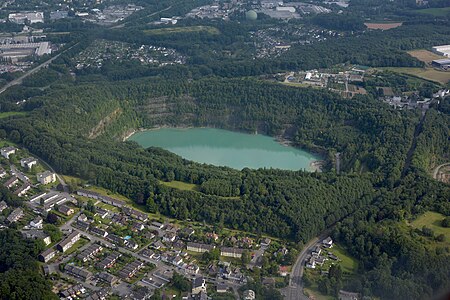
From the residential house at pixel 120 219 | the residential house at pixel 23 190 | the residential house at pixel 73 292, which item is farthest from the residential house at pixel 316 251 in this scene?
the residential house at pixel 23 190

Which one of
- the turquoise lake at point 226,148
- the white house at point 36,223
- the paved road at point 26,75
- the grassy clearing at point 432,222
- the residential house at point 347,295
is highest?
the paved road at point 26,75

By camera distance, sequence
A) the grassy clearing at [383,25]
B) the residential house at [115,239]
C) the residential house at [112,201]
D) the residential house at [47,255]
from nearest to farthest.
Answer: the residential house at [47,255] < the residential house at [115,239] < the residential house at [112,201] < the grassy clearing at [383,25]

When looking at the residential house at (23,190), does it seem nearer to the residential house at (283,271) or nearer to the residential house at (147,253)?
the residential house at (147,253)

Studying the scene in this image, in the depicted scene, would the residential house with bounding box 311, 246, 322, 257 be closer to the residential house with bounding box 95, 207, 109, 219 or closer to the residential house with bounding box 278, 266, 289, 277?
the residential house with bounding box 278, 266, 289, 277

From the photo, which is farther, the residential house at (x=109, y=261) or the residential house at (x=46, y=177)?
the residential house at (x=46, y=177)

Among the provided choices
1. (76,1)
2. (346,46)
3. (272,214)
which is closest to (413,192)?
(272,214)

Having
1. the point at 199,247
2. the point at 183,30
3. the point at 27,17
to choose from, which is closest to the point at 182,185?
the point at 199,247

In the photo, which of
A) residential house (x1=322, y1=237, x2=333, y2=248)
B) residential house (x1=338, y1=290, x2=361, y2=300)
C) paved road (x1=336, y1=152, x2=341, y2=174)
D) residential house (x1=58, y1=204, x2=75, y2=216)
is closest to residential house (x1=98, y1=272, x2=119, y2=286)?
residential house (x1=58, y1=204, x2=75, y2=216)
